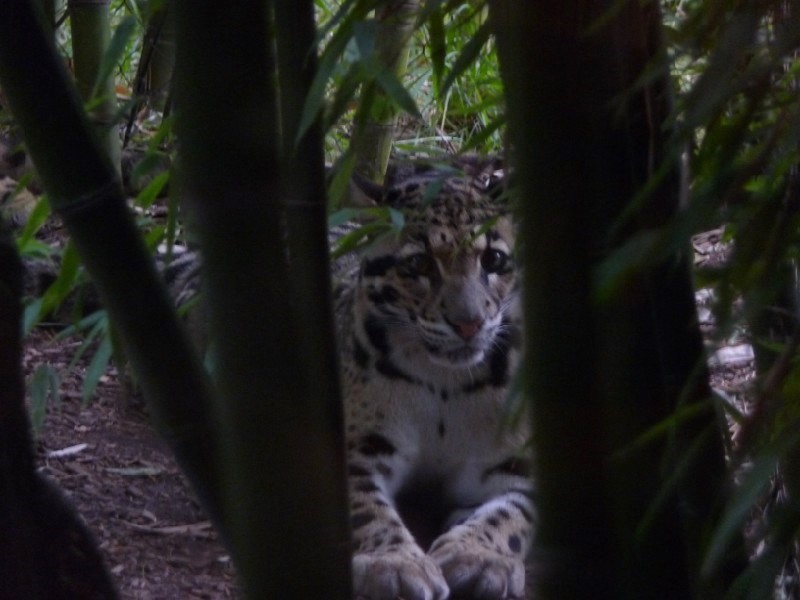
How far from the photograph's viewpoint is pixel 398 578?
258cm

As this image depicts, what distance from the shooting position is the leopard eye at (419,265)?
2988 mm

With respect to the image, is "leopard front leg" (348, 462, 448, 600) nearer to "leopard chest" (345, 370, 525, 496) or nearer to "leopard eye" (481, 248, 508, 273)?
"leopard chest" (345, 370, 525, 496)

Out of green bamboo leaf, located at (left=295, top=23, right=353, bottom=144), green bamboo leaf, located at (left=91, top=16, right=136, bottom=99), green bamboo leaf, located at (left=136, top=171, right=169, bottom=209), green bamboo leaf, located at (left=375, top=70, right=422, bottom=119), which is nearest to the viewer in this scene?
green bamboo leaf, located at (left=295, top=23, right=353, bottom=144)

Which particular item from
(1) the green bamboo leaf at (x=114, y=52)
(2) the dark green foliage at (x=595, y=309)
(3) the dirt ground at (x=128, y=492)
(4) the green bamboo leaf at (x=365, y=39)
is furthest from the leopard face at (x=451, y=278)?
(2) the dark green foliage at (x=595, y=309)

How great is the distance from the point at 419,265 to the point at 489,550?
26.6 inches

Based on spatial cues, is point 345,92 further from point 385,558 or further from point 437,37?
point 385,558

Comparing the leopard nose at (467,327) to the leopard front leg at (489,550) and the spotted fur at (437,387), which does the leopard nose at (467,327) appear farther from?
the leopard front leg at (489,550)

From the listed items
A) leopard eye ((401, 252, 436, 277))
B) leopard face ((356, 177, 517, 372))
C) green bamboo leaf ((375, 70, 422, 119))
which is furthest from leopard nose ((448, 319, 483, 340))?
green bamboo leaf ((375, 70, 422, 119))

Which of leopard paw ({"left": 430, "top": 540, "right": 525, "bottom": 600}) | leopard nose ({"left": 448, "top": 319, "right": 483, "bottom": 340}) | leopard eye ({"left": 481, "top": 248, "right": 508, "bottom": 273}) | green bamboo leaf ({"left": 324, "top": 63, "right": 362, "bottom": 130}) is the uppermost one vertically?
green bamboo leaf ({"left": 324, "top": 63, "right": 362, "bottom": 130})

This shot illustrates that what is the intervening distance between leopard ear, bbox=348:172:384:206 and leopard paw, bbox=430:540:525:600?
0.76 meters

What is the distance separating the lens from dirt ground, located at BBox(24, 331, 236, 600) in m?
2.63

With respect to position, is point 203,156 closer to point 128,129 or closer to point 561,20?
point 561,20

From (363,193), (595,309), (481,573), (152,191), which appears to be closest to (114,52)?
(152,191)

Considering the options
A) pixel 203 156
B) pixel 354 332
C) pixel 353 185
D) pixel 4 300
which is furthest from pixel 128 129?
pixel 203 156
